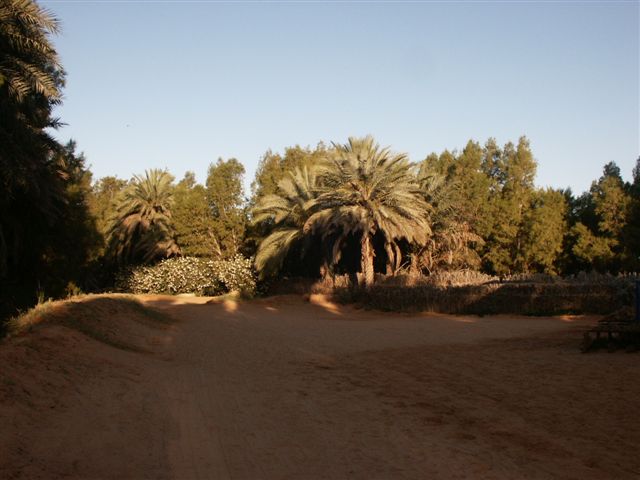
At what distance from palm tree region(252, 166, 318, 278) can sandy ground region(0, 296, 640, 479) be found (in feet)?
69.6

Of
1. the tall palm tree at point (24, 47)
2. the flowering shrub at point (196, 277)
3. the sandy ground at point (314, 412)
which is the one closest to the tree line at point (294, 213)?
the tall palm tree at point (24, 47)

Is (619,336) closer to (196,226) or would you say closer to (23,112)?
(23,112)

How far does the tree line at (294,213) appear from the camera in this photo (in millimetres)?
17141

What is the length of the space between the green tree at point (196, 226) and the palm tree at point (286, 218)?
32.7ft

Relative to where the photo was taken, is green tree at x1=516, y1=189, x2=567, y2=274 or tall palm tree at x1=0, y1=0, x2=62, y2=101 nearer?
tall palm tree at x1=0, y1=0, x2=62, y2=101

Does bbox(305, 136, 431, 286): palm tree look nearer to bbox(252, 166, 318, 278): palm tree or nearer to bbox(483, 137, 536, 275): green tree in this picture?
bbox(252, 166, 318, 278): palm tree

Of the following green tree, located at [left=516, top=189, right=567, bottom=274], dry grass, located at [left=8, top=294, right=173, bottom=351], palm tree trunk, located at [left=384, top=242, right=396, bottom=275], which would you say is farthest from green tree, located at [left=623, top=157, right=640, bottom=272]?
dry grass, located at [left=8, top=294, right=173, bottom=351]

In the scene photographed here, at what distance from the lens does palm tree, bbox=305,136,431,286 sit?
29453mm

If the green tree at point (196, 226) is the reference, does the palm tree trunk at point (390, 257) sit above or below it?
below

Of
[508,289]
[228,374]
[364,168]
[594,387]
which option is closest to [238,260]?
[364,168]

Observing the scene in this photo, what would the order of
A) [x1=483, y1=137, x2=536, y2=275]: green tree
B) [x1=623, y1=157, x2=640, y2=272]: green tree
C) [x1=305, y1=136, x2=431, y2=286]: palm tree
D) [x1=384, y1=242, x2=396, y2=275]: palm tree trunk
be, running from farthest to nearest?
[x1=483, y1=137, x2=536, y2=275]: green tree
[x1=623, y1=157, x2=640, y2=272]: green tree
[x1=384, y1=242, x2=396, y2=275]: palm tree trunk
[x1=305, y1=136, x2=431, y2=286]: palm tree

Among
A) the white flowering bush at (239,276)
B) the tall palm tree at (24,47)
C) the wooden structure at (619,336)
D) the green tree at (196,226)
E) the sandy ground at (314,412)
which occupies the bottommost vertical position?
the sandy ground at (314,412)

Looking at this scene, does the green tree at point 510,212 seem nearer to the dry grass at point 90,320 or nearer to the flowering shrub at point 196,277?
the flowering shrub at point 196,277

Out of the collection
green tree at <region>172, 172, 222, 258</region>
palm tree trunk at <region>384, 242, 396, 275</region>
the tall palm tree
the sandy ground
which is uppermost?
the tall palm tree
